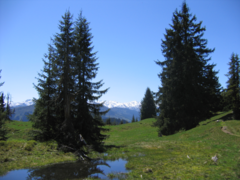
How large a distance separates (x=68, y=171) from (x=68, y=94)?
9462 mm

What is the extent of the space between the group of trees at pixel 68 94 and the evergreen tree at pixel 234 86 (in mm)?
24398

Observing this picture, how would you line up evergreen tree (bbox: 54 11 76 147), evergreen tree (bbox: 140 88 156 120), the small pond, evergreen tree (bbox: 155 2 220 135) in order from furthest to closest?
evergreen tree (bbox: 140 88 156 120) → evergreen tree (bbox: 155 2 220 135) → evergreen tree (bbox: 54 11 76 147) → the small pond

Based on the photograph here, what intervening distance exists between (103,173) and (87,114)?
34.9ft

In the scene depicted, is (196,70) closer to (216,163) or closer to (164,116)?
(164,116)

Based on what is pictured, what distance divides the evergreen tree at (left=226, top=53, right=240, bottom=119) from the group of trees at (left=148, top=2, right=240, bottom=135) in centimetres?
15

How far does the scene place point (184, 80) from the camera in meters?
28.5

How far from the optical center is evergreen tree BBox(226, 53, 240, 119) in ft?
96.1

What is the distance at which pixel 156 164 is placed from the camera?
455 inches

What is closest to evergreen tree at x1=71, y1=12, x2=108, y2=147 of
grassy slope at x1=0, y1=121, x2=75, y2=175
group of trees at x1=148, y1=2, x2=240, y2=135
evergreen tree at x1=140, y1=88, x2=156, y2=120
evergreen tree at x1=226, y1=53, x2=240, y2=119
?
grassy slope at x1=0, y1=121, x2=75, y2=175

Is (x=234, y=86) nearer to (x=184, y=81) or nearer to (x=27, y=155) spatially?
(x=184, y=81)

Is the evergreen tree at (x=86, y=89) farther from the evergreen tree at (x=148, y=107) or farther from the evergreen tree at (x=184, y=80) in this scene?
the evergreen tree at (x=148, y=107)

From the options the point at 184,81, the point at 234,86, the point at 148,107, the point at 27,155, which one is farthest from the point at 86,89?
the point at 148,107

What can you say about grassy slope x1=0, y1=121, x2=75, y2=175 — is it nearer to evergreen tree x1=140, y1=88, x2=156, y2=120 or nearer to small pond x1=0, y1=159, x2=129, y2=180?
small pond x1=0, y1=159, x2=129, y2=180

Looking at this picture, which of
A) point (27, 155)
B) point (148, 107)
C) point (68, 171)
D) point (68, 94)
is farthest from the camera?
point (148, 107)
